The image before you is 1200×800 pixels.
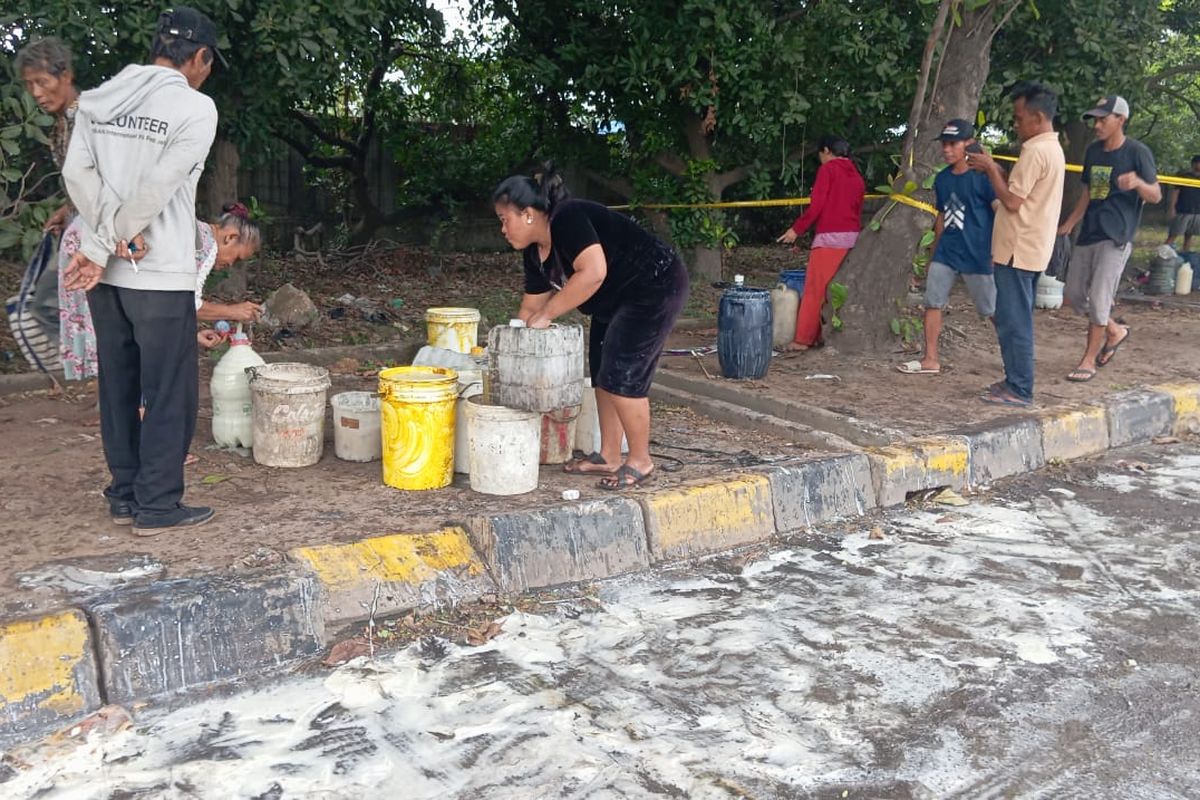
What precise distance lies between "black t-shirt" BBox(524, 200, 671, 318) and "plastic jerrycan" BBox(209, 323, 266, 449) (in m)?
1.55

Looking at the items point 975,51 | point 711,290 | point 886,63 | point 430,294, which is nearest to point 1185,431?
point 975,51

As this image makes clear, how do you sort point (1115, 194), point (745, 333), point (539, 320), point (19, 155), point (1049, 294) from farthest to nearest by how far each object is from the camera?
point (1049, 294) < point (1115, 194) < point (745, 333) < point (19, 155) < point (539, 320)

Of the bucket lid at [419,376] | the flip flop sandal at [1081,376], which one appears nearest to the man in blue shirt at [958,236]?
the flip flop sandal at [1081,376]

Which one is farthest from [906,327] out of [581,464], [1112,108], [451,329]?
[581,464]

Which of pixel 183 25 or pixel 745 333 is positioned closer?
pixel 183 25

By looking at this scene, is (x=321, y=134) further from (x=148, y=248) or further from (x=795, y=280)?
(x=148, y=248)

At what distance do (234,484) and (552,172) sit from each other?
2.07 m

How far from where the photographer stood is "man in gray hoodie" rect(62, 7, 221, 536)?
150 inches

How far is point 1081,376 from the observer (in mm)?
7770

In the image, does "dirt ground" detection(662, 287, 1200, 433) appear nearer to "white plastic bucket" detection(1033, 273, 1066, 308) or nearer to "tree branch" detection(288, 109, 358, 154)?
"white plastic bucket" detection(1033, 273, 1066, 308)

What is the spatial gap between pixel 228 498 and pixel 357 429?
2.53 feet

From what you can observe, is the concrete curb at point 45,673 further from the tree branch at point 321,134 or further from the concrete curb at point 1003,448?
the tree branch at point 321,134

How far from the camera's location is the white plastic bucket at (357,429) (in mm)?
5277

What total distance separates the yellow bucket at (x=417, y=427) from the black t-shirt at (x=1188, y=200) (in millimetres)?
12479
